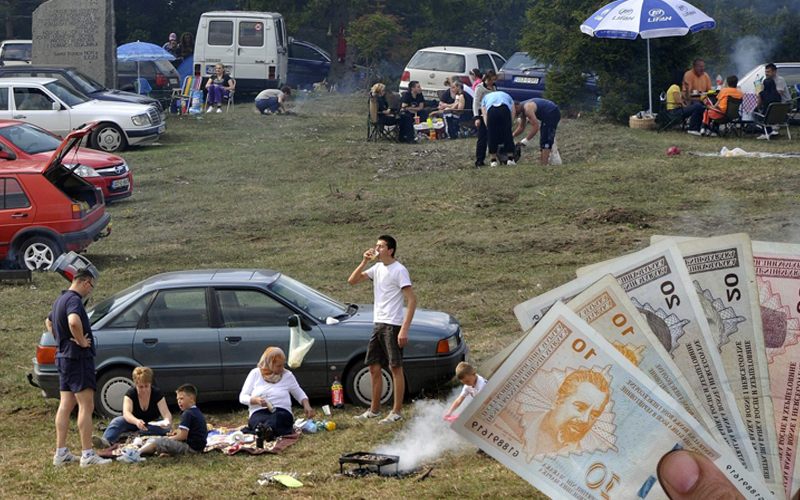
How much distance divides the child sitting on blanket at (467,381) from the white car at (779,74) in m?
16.3

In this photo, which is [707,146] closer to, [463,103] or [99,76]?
[463,103]

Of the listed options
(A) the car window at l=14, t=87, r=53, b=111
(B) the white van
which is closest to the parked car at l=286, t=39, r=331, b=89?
(B) the white van

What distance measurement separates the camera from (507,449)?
11.8 feet

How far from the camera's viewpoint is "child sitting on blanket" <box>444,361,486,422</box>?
23.9 feet

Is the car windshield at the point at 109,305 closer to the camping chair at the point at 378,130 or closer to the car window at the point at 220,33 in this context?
the camping chair at the point at 378,130

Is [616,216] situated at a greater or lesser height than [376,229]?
greater

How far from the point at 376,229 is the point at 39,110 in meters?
11.0

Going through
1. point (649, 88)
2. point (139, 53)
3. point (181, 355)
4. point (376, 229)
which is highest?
point (139, 53)

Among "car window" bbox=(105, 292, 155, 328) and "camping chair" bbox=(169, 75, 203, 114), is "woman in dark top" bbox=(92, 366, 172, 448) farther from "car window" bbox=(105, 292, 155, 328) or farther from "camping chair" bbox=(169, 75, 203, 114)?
"camping chair" bbox=(169, 75, 203, 114)

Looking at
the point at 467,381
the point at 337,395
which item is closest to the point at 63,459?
the point at 337,395

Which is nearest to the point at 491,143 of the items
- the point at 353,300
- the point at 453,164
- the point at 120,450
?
the point at 453,164

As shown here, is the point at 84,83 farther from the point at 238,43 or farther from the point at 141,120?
the point at 238,43

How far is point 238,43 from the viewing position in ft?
99.1

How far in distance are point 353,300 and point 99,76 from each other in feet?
60.1
